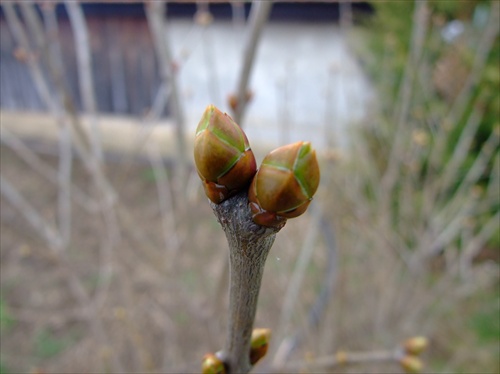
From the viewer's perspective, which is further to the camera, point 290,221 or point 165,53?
point 290,221

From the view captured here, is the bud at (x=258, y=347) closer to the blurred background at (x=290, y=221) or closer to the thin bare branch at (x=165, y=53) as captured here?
the blurred background at (x=290, y=221)

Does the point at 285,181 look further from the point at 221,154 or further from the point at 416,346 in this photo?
the point at 416,346

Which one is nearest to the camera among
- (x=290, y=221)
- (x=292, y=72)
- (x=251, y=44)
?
(x=251, y=44)

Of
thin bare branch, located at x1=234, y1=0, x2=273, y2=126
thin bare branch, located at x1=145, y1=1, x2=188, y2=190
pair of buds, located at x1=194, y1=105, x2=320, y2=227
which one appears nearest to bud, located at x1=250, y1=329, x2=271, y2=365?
pair of buds, located at x1=194, y1=105, x2=320, y2=227

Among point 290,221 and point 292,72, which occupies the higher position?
point 292,72

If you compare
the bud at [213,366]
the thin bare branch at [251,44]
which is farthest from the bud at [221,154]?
the thin bare branch at [251,44]

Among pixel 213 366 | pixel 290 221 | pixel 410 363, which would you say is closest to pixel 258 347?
pixel 213 366

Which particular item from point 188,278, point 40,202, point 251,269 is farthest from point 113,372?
point 40,202
